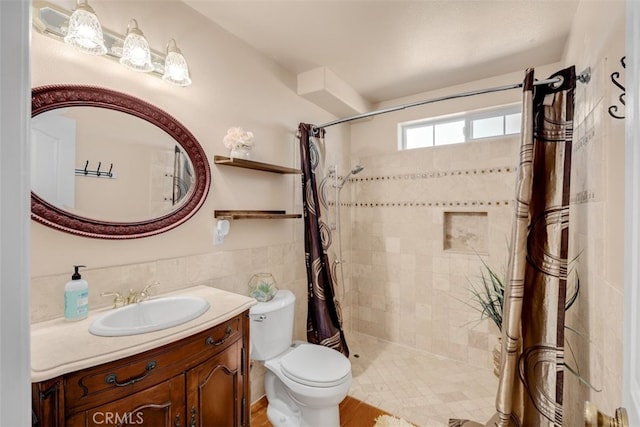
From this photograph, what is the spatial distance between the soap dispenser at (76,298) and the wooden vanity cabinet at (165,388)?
0.40 meters

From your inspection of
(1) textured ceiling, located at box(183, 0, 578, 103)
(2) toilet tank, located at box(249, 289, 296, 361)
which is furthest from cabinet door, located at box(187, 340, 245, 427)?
(1) textured ceiling, located at box(183, 0, 578, 103)

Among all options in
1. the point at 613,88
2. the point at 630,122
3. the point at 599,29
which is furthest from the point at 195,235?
the point at 599,29

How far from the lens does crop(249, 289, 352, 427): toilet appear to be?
1608 mm

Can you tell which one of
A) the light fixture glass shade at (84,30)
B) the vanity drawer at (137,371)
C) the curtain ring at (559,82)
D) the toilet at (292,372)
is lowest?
the toilet at (292,372)

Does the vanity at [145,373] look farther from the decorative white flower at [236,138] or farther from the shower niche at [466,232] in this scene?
the shower niche at [466,232]

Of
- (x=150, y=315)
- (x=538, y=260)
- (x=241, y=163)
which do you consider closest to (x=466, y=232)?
(x=538, y=260)

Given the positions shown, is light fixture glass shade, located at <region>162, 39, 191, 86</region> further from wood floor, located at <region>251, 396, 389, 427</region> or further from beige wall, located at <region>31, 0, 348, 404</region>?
wood floor, located at <region>251, 396, 389, 427</region>

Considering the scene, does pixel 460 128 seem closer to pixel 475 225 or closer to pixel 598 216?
pixel 475 225

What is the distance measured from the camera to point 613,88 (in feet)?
3.33

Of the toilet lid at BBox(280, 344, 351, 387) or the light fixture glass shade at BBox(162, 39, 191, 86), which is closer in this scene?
the light fixture glass shade at BBox(162, 39, 191, 86)

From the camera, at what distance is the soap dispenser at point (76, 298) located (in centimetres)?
116

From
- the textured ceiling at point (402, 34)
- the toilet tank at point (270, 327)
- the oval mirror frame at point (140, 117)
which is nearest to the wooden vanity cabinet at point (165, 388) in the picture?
the toilet tank at point (270, 327)

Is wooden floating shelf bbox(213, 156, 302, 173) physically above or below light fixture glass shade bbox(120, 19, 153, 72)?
below

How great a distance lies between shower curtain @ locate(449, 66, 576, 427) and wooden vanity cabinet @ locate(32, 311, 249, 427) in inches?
51.5
